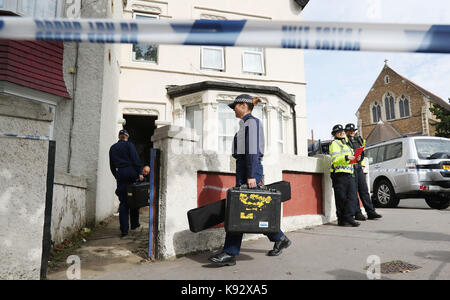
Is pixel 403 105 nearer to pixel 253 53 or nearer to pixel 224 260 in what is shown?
pixel 253 53

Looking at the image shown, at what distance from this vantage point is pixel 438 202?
893 centimetres

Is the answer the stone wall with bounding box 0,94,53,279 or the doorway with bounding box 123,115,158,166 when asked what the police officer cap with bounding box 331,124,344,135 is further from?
the doorway with bounding box 123,115,158,166

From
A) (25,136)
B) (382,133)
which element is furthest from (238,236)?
(382,133)

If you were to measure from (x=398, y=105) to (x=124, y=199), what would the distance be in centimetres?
3810

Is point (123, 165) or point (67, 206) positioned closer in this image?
point (67, 206)

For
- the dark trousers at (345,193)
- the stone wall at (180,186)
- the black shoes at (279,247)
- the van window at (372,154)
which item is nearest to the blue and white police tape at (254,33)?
the stone wall at (180,186)

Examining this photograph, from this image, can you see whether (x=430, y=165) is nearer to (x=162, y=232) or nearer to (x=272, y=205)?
(x=272, y=205)

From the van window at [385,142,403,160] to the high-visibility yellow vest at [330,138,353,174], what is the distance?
3.81 meters

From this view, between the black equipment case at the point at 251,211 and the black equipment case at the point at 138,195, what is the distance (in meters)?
2.27

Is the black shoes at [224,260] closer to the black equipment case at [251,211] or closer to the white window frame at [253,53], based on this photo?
the black equipment case at [251,211]

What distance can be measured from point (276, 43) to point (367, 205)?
5.41 meters

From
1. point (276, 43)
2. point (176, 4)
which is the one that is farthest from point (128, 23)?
point (176, 4)
